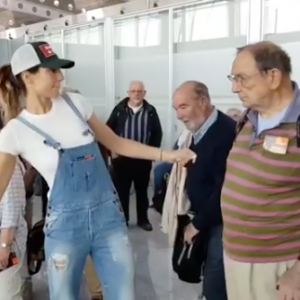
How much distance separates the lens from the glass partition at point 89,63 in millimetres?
6899

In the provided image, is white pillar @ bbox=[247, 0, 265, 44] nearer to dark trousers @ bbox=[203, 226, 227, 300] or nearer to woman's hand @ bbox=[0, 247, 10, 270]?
dark trousers @ bbox=[203, 226, 227, 300]

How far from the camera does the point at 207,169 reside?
6.47 ft

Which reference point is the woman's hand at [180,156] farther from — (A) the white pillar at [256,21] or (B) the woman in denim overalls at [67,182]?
(A) the white pillar at [256,21]

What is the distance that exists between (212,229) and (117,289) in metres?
0.55

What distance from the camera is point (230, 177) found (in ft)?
5.06

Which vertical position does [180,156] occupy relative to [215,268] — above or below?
above

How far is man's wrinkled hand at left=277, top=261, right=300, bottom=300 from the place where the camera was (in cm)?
135

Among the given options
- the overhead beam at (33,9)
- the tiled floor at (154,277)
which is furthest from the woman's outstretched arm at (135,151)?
the overhead beam at (33,9)

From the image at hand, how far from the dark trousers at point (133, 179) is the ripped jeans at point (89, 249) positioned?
2883mm

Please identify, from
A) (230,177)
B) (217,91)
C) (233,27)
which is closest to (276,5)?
(233,27)

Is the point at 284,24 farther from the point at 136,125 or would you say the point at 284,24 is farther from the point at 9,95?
the point at 9,95

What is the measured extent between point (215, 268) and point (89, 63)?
5.51m

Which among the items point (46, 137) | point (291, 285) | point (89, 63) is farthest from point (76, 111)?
point (89, 63)

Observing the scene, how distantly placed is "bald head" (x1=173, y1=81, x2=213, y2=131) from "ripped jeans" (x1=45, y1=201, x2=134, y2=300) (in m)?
0.55
